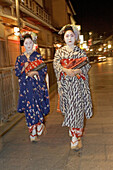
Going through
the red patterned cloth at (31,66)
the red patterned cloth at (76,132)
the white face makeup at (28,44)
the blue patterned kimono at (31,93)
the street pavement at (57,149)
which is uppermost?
the white face makeup at (28,44)

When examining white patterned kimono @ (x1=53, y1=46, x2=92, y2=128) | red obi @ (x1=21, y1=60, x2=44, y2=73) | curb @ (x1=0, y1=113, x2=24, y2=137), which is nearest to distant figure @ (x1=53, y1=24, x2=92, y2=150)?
white patterned kimono @ (x1=53, y1=46, x2=92, y2=128)

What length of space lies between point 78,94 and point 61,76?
0.41m

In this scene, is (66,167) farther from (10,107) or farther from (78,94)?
(10,107)

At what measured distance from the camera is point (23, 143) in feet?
13.3

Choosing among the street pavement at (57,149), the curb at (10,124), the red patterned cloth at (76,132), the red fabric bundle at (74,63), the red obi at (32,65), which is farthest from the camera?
the curb at (10,124)

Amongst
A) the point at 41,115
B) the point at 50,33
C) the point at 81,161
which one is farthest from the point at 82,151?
the point at 50,33

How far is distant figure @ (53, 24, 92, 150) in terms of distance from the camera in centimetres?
362

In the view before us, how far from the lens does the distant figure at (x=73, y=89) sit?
362cm

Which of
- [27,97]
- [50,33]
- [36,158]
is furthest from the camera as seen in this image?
[50,33]

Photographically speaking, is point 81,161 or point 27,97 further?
point 27,97

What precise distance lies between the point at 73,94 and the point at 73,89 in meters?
0.08

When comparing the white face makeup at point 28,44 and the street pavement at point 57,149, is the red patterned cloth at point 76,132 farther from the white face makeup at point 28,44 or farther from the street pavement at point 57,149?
the white face makeup at point 28,44

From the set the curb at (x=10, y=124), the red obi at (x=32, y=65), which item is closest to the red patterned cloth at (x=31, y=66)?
the red obi at (x=32, y=65)

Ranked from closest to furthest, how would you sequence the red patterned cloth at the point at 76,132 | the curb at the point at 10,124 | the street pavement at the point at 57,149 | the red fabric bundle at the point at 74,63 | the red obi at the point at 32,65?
the street pavement at the point at 57,149
the red fabric bundle at the point at 74,63
the red patterned cloth at the point at 76,132
the red obi at the point at 32,65
the curb at the point at 10,124
